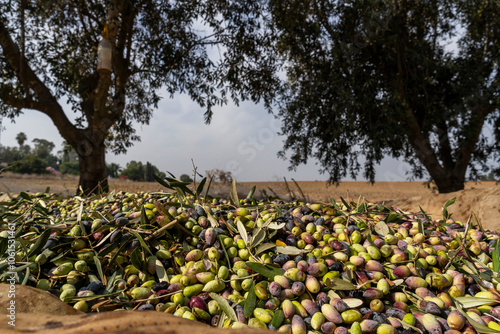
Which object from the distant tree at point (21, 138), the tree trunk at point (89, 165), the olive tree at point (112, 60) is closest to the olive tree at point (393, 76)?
the olive tree at point (112, 60)

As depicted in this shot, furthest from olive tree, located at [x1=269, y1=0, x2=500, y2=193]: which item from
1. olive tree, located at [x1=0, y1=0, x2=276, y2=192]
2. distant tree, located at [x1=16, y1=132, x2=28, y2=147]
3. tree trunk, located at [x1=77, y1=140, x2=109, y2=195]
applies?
distant tree, located at [x1=16, y1=132, x2=28, y2=147]

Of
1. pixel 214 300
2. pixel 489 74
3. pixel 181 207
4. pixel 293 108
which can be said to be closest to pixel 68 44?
pixel 293 108

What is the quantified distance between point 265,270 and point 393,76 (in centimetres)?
729

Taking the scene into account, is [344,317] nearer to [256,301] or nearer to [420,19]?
[256,301]

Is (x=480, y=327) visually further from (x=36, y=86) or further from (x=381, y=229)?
(x=36, y=86)

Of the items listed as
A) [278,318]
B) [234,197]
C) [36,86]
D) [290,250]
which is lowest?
[278,318]

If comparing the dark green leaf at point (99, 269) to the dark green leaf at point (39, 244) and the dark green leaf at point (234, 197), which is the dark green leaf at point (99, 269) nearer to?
the dark green leaf at point (39, 244)

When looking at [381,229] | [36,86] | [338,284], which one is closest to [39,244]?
[338,284]

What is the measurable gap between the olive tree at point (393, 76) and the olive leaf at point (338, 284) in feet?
18.4

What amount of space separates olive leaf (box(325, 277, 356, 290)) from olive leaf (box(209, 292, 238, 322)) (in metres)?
0.30

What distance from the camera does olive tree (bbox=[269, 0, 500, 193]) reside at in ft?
20.9

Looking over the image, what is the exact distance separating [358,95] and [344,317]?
634 cm

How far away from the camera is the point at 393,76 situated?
23.1 ft

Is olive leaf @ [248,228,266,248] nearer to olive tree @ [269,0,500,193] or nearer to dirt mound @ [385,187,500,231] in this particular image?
dirt mound @ [385,187,500,231]
